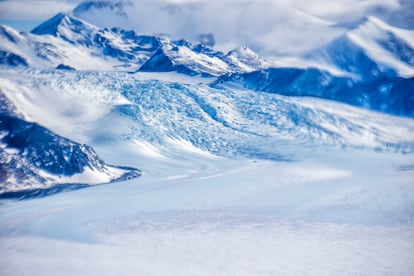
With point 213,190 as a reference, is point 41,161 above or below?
above

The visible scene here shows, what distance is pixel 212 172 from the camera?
75.6 m

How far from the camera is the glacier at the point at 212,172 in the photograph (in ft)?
126

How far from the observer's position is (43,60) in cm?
19375

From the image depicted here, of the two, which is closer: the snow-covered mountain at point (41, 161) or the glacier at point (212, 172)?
the glacier at point (212, 172)

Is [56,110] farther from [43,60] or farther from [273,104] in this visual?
[43,60]

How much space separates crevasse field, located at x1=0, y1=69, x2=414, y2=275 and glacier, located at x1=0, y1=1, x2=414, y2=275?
0.76 feet

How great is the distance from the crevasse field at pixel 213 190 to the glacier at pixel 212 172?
Answer: 231mm

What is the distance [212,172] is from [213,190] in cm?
1405

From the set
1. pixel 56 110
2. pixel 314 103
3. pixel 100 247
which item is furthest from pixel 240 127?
pixel 100 247

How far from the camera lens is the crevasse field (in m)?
37.4

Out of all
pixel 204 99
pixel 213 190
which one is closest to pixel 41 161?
pixel 213 190

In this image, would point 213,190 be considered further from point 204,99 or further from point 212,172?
point 204,99

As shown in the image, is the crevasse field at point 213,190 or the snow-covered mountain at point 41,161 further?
the snow-covered mountain at point 41,161

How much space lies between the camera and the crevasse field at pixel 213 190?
37375 mm
